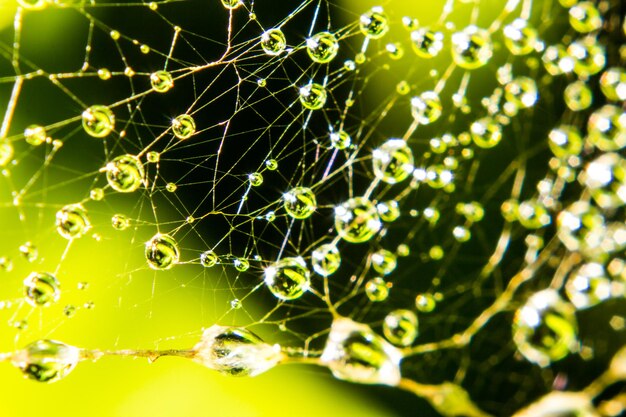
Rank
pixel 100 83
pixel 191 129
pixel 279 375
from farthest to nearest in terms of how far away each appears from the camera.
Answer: pixel 279 375 → pixel 100 83 → pixel 191 129

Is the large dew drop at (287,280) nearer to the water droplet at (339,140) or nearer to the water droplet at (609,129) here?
the water droplet at (339,140)

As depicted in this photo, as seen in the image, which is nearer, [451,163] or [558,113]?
Answer: [451,163]

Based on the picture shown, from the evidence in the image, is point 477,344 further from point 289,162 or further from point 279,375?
point 289,162

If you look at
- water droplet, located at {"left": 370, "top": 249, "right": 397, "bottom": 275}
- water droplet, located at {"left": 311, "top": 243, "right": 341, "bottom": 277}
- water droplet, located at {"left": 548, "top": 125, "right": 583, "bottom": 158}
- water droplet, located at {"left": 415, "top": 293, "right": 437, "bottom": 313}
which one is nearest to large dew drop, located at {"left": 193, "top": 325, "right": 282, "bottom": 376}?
water droplet, located at {"left": 311, "top": 243, "right": 341, "bottom": 277}

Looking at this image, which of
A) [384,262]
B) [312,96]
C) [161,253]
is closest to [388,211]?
[384,262]

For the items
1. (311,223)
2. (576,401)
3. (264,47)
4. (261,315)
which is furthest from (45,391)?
(576,401)

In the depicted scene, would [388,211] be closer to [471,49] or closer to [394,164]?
[394,164]
